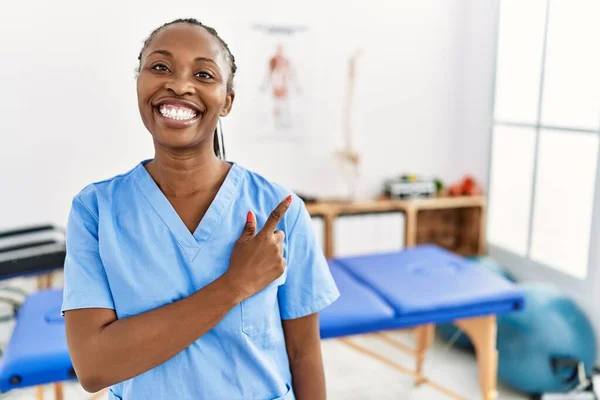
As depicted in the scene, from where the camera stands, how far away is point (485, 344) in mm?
2041

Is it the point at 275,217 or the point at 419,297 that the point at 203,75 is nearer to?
the point at 275,217

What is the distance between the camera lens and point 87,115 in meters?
2.70

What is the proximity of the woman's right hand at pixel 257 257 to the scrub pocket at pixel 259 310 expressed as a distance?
0.03m

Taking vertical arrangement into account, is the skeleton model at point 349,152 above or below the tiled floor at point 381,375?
above

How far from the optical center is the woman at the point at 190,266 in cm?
81

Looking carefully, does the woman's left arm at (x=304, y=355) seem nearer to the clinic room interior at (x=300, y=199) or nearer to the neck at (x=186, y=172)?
the clinic room interior at (x=300, y=199)

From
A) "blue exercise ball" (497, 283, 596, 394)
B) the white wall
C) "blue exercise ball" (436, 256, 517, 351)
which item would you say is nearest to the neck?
the white wall

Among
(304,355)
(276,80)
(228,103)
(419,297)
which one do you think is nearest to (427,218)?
(276,80)

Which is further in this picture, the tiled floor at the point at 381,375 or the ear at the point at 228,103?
the tiled floor at the point at 381,375

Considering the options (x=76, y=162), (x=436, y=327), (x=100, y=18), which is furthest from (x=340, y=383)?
(x=100, y=18)

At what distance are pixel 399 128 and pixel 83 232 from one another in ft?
8.72

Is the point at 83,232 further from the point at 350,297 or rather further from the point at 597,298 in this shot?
the point at 597,298

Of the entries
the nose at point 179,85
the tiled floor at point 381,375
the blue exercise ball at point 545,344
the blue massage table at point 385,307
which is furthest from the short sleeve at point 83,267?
the blue exercise ball at point 545,344

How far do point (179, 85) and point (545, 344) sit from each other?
79.2 inches
